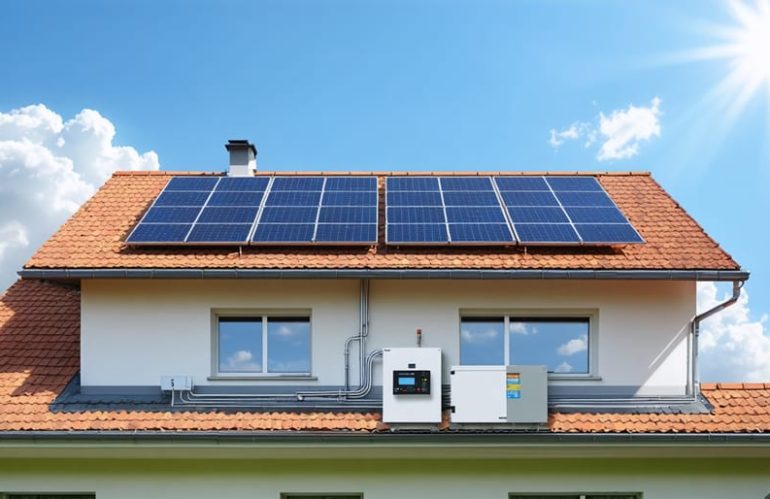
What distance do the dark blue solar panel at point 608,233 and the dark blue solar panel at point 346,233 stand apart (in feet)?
11.2

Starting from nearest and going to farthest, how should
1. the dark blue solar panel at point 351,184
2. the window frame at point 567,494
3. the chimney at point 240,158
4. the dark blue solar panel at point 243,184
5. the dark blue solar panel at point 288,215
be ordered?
the window frame at point 567,494 < the dark blue solar panel at point 288,215 < the dark blue solar panel at point 351,184 < the dark blue solar panel at point 243,184 < the chimney at point 240,158

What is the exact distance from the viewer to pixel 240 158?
13.3 metres

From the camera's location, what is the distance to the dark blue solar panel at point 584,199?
38.8 feet

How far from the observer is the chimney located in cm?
1322

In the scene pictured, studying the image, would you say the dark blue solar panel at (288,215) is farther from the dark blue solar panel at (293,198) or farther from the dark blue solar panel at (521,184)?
the dark blue solar panel at (521,184)

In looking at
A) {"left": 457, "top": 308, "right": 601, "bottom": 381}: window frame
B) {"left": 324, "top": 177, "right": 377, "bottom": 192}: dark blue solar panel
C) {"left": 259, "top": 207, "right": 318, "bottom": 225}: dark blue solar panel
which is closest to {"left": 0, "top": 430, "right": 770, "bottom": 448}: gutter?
{"left": 457, "top": 308, "right": 601, "bottom": 381}: window frame

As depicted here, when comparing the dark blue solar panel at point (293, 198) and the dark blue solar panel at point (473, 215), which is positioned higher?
the dark blue solar panel at point (293, 198)

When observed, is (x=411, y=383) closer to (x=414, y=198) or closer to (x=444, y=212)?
(x=444, y=212)

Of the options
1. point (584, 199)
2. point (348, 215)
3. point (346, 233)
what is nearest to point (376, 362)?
point (346, 233)

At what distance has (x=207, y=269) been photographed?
392 inches

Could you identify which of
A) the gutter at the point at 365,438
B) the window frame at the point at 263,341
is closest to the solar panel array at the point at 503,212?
the window frame at the point at 263,341

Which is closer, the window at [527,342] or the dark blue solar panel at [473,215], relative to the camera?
the window at [527,342]

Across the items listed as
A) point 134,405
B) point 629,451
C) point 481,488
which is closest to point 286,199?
point 134,405

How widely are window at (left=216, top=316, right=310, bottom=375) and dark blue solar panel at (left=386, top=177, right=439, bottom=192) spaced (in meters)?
3.40
